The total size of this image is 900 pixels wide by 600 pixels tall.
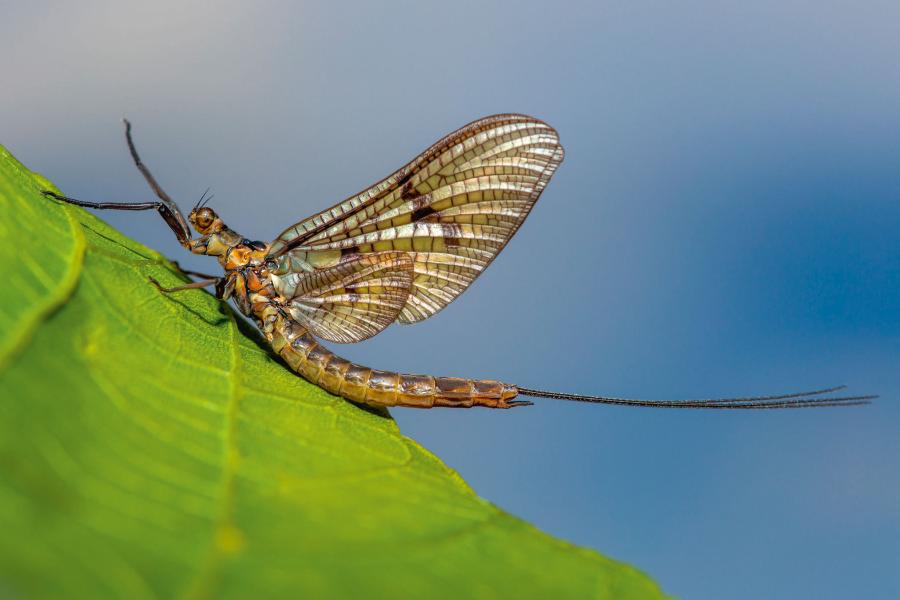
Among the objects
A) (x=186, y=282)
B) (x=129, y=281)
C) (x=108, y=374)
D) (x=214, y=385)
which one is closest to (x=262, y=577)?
(x=108, y=374)

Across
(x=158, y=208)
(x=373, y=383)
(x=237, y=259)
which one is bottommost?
(x=373, y=383)

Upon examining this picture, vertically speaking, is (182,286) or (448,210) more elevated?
(448,210)

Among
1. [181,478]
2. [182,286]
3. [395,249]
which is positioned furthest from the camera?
[395,249]

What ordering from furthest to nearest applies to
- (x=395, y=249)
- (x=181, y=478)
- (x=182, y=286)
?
1. (x=395, y=249)
2. (x=182, y=286)
3. (x=181, y=478)

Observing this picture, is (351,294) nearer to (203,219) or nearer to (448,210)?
(448,210)

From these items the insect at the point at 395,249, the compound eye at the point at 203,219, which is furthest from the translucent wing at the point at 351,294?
the compound eye at the point at 203,219

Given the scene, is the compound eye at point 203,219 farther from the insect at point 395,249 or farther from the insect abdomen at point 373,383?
the insect abdomen at point 373,383

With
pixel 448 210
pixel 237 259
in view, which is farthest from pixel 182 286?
pixel 448 210

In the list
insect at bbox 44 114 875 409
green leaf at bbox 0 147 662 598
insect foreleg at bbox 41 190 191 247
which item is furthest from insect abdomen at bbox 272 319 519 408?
insect foreleg at bbox 41 190 191 247
